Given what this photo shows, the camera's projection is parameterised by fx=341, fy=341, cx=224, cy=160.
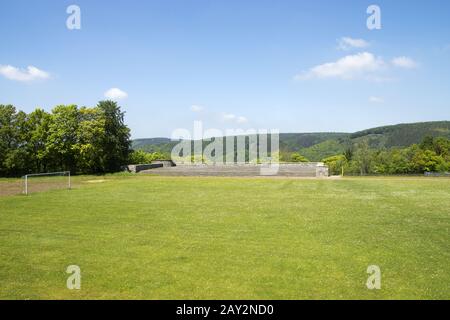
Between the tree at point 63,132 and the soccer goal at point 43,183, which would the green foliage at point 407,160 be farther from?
the soccer goal at point 43,183

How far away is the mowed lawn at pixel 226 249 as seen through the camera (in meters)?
6.95

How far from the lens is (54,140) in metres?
36.9

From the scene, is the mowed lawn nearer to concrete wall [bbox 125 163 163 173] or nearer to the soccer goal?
the soccer goal

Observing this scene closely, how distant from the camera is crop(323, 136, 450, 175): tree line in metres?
77.2

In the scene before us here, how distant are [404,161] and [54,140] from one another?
249ft

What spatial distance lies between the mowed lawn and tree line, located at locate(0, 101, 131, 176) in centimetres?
2093

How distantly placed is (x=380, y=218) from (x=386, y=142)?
17684cm

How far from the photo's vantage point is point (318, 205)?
1736cm

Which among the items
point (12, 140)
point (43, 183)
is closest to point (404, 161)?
point (43, 183)

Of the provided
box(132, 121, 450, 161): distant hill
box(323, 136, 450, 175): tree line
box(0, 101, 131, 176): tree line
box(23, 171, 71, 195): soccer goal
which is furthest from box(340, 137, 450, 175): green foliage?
box(23, 171, 71, 195): soccer goal
